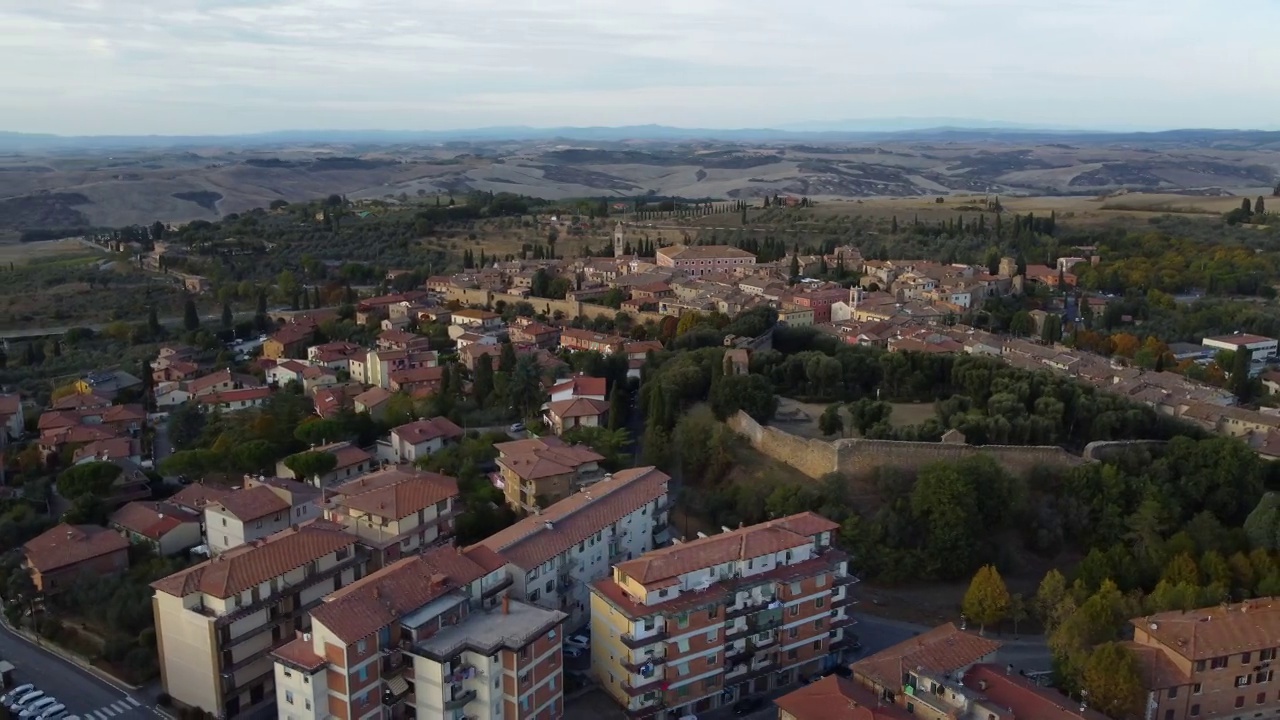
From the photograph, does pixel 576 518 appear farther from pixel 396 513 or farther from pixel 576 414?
pixel 576 414

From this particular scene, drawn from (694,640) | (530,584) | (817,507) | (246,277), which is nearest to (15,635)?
(530,584)

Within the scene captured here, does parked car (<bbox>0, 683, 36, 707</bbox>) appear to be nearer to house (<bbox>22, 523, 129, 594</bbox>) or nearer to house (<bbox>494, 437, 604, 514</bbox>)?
house (<bbox>22, 523, 129, 594</bbox>)

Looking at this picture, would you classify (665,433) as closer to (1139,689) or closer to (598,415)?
(598,415)

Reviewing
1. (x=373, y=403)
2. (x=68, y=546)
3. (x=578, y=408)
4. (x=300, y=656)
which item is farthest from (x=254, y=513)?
(x=373, y=403)

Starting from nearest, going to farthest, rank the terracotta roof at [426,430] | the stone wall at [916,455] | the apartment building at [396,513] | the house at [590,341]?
the apartment building at [396,513]
the stone wall at [916,455]
the terracotta roof at [426,430]
the house at [590,341]

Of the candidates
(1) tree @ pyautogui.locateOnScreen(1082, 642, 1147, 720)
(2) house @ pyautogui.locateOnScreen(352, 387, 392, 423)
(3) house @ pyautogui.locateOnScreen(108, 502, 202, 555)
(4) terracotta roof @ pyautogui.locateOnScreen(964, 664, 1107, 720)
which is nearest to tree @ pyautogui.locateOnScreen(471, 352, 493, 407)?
(2) house @ pyautogui.locateOnScreen(352, 387, 392, 423)

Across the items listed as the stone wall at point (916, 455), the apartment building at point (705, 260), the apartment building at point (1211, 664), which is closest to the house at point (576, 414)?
the stone wall at point (916, 455)

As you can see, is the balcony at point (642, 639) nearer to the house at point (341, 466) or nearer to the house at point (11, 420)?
the house at point (341, 466)
